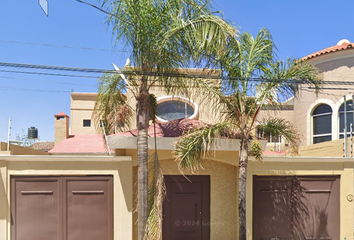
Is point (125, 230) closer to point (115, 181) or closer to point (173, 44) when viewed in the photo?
point (115, 181)

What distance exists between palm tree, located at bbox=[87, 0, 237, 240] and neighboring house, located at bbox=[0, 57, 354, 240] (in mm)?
1268

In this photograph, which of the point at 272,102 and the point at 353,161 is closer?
the point at 272,102

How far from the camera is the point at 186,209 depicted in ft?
25.5

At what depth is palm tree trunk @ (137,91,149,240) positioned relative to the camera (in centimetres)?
577

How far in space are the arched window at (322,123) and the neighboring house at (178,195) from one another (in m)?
5.97

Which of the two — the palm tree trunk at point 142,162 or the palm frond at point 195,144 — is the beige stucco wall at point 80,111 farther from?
the palm frond at point 195,144

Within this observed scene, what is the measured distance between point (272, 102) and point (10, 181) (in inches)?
288

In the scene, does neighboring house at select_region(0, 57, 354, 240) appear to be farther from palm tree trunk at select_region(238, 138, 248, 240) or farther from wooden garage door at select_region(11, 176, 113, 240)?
palm tree trunk at select_region(238, 138, 248, 240)

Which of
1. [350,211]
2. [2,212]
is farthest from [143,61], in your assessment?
[350,211]

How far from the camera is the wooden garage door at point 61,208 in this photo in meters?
6.91

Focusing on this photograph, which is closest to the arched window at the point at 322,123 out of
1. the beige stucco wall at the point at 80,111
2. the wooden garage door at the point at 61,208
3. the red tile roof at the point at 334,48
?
the red tile roof at the point at 334,48

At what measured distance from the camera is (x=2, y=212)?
22.2 feet

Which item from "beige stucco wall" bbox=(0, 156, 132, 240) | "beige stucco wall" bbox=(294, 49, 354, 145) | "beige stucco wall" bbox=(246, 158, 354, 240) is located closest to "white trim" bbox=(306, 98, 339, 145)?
"beige stucco wall" bbox=(294, 49, 354, 145)

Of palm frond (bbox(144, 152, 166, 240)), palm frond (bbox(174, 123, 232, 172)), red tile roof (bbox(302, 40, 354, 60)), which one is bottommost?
palm frond (bbox(144, 152, 166, 240))
